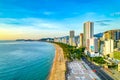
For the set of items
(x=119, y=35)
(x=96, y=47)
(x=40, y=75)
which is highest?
(x=119, y=35)

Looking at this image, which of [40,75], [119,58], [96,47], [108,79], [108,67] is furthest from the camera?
[96,47]

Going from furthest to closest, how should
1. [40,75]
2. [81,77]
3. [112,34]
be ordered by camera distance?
[112,34]
[40,75]
[81,77]

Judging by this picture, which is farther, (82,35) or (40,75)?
(82,35)

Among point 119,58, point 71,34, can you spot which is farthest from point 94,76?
point 71,34

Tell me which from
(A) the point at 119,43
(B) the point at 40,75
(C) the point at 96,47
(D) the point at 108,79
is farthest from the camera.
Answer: (C) the point at 96,47

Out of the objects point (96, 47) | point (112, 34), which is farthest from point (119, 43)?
point (112, 34)

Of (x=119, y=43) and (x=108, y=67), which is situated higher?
(x=119, y=43)

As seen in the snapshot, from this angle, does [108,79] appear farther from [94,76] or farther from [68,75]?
[68,75]

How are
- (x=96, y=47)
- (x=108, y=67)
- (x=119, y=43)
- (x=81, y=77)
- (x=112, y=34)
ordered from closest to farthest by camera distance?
(x=81, y=77)
(x=108, y=67)
(x=119, y=43)
(x=96, y=47)
(x=112, y=34)

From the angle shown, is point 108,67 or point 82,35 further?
point 82,35

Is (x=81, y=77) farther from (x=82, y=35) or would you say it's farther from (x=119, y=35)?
(x=82, y=35)
